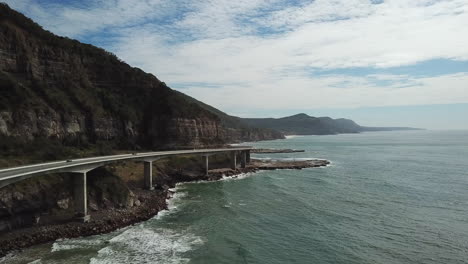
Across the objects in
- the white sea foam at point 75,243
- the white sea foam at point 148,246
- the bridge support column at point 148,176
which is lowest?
the white sea foam at point 148,246

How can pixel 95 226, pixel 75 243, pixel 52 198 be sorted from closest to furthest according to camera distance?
pixel 75 243
pixel 95 226
pixel 52 198

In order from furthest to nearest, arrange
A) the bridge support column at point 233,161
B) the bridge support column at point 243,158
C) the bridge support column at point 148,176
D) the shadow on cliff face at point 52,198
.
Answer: the bridge support column at point 243,158, the bridge support column at point 233,161, the bridge support column at point 148,176, the shadow on cliff face at point 52,198

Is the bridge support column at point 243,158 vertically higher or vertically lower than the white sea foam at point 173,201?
higher

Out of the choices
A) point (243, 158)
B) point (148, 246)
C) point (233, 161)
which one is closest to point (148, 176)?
point (148, 246)

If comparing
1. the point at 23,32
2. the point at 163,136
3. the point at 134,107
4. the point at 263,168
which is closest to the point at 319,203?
the point at 263,168

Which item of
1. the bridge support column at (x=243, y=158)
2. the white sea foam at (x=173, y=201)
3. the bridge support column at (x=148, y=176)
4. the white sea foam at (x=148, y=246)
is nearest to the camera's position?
the white sea foam at (x=148, y=246)

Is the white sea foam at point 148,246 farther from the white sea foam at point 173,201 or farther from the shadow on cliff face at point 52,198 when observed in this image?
the shadow on cliff face at point 52,198

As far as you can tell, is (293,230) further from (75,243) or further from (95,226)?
(75,243)

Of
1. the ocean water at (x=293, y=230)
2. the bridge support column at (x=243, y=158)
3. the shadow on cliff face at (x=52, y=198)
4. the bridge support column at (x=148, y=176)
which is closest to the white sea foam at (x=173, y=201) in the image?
the ocean water at (x=293, y=230)
